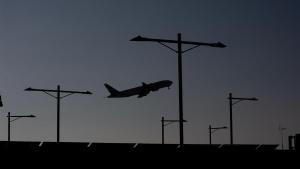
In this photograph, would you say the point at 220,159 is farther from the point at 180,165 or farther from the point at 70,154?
the point at 70,154

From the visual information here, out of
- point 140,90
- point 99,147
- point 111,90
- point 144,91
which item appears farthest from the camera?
point 111,90

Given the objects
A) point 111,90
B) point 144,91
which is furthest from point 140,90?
point 111,90

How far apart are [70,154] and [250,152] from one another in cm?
1234

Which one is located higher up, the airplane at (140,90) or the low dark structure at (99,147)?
the airplane at (140,90)

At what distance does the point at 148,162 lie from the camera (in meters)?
37.8

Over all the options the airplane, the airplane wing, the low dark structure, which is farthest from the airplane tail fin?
the low dark structure

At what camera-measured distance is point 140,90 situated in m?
95.7

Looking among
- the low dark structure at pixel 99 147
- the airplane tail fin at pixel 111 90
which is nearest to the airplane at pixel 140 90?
the airplane tail fin at pixel 111 90

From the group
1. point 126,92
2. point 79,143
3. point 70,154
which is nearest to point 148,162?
point 70,154

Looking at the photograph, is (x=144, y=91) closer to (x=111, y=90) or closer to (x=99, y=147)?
(x=111, y=90)

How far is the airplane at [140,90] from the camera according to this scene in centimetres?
8550

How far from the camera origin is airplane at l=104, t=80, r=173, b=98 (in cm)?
8550

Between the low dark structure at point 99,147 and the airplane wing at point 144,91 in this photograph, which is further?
the airplane wing at point 144,91

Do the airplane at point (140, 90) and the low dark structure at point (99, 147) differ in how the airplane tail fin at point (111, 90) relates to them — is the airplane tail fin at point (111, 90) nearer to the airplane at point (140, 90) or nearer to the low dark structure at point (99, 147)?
the airplane at point (140, 90)
